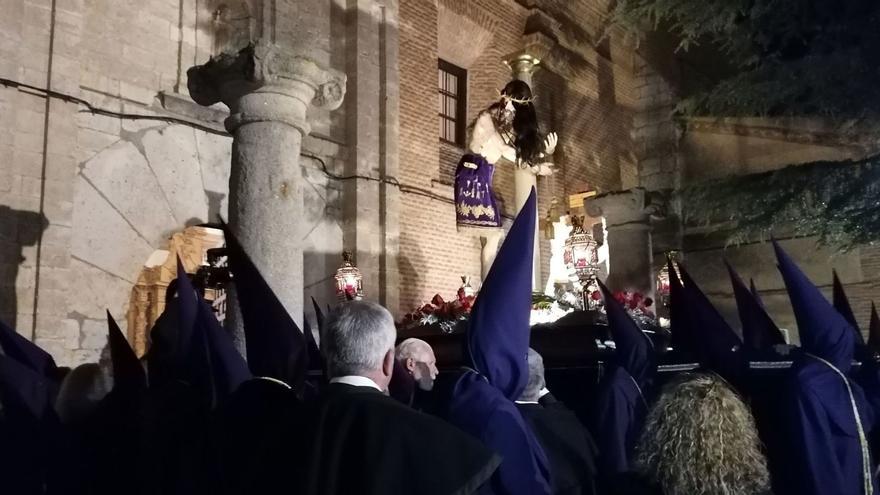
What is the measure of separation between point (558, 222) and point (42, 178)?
7.99m

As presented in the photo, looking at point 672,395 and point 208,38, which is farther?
point 208,38

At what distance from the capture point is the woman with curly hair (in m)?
2.31

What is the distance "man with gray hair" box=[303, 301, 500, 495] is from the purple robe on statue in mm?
8702

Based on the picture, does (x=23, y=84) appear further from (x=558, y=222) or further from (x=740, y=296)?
(x=558, y=222)

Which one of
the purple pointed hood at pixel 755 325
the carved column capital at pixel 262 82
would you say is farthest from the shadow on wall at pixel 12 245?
the purple pointed hood at pixel 755 325

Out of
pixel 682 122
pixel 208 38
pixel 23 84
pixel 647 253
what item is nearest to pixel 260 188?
pixel 23 84

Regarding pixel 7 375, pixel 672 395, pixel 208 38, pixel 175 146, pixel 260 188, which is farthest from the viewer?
pixel 208 38

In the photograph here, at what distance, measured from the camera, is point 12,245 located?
689 cm

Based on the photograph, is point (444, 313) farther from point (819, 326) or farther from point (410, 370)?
point (819, 326)

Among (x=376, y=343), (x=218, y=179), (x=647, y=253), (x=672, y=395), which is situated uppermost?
(x=218, y=179)

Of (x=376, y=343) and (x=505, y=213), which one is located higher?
(x=505, y=213)

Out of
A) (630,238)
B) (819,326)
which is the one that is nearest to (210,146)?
(630,238)

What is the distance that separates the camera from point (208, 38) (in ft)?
30.8

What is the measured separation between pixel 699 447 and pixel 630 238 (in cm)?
779
